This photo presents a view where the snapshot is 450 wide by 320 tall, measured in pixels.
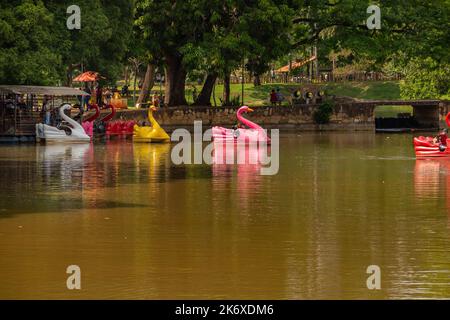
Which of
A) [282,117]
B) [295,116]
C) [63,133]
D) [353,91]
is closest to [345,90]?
[353,91]

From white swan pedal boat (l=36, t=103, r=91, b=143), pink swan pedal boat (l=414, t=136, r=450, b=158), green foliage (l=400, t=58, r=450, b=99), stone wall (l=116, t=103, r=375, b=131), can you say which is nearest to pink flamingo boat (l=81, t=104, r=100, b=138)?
white swan pedal boat (l=36, t=103, r=91, b=143)

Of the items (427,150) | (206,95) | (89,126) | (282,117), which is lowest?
(427,150)

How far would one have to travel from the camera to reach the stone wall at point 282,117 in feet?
216

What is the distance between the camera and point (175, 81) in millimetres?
68875

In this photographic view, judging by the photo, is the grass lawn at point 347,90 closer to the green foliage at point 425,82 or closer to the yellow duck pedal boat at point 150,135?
the green foliage at point 425,82

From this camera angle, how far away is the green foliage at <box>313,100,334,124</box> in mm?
68125

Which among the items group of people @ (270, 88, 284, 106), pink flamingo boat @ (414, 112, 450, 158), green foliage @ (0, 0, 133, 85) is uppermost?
green foliage @ (0, 0, 133, 85)

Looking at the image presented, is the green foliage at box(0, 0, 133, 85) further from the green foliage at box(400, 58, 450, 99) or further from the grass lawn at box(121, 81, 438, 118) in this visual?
the green foliage at box(400, 58, 450, 99)

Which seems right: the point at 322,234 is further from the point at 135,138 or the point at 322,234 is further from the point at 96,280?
the point at 135,138

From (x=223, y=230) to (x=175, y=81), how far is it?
4728 centimetres

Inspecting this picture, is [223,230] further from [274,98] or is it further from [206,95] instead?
[274,98]

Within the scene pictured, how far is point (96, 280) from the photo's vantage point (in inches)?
673

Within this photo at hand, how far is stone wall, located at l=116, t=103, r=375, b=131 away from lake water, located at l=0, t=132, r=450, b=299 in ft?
89.2
